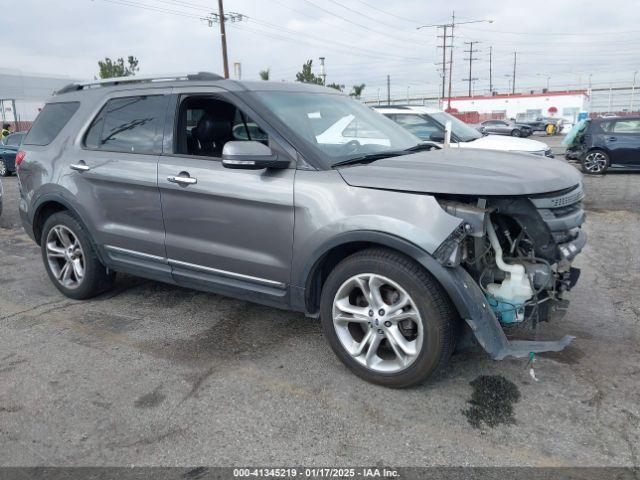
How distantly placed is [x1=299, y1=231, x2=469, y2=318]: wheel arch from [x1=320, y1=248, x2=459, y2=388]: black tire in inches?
2.0

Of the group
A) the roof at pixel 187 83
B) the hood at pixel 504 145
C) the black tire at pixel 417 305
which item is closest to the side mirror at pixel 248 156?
the roof at pixel 187 83

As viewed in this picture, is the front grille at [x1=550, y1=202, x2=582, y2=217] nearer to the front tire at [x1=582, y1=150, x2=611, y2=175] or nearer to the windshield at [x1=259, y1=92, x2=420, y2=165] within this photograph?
the windshield at [x1=259, y1=92, x2=420, y2=165]

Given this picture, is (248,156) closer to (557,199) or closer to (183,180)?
(183,180)

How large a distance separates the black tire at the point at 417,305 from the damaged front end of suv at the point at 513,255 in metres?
0.15

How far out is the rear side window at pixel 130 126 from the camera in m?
4.09

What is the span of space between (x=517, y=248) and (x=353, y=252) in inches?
39.0

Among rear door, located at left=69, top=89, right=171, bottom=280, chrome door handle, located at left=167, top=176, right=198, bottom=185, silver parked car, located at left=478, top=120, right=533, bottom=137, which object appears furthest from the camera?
silver parked car, located at left=478, top=120, right=533, bottom=137

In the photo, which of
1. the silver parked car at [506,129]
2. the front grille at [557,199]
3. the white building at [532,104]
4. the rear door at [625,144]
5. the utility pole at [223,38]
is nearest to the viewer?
the front grille at [557,199]

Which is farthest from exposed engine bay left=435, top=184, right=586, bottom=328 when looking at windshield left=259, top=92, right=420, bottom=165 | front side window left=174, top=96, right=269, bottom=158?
front side window left=174, top=96, right=269, bottom=158

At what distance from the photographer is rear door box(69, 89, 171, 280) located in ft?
13.4

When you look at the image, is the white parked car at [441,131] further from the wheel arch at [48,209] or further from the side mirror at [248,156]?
the side mirror at [248,156]

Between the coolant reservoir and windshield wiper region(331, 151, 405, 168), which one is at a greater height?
windshield wiper region(331, 151, 405, 168)

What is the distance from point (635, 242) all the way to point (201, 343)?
5.68 metres

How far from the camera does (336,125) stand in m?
4.03
